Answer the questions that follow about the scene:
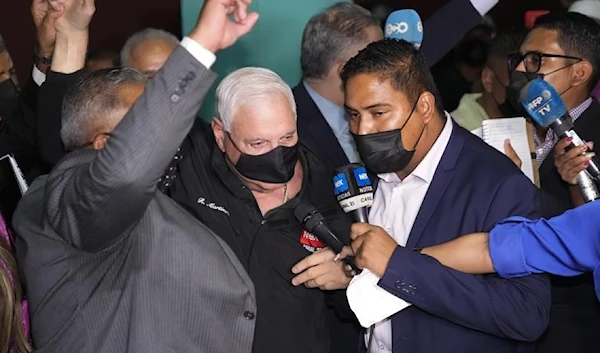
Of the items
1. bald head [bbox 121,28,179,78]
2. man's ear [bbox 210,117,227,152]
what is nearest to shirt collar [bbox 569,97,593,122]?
man's ear [bbox 210,117,227,152]

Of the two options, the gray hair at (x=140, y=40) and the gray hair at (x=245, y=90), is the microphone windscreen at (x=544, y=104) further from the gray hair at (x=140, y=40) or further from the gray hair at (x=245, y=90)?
the gray hair at (x=140, y=40)

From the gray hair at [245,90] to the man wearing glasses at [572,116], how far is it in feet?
3.03

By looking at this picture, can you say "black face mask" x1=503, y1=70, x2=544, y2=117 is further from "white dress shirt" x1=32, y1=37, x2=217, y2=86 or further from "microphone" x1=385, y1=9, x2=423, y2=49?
"white dress shirt" x1=32, y1=37, x2=217, y2=86

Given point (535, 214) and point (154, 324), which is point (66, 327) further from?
point (535, 214)

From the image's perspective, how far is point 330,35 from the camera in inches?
152

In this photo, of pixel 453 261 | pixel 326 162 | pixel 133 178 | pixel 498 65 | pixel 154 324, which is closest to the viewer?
pixel 133 178

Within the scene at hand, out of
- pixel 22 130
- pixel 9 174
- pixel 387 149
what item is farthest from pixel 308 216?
pixel 22 130

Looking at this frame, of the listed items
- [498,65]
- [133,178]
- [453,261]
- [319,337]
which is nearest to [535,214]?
[453,261]

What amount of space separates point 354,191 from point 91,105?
81cm

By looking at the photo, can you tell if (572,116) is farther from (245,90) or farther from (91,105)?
(91,105)

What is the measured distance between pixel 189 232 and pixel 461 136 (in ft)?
2.97

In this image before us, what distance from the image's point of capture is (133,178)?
6.84 ft

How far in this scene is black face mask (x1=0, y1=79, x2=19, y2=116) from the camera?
3789 millimetres

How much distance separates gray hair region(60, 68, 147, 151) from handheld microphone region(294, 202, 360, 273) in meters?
0.63
